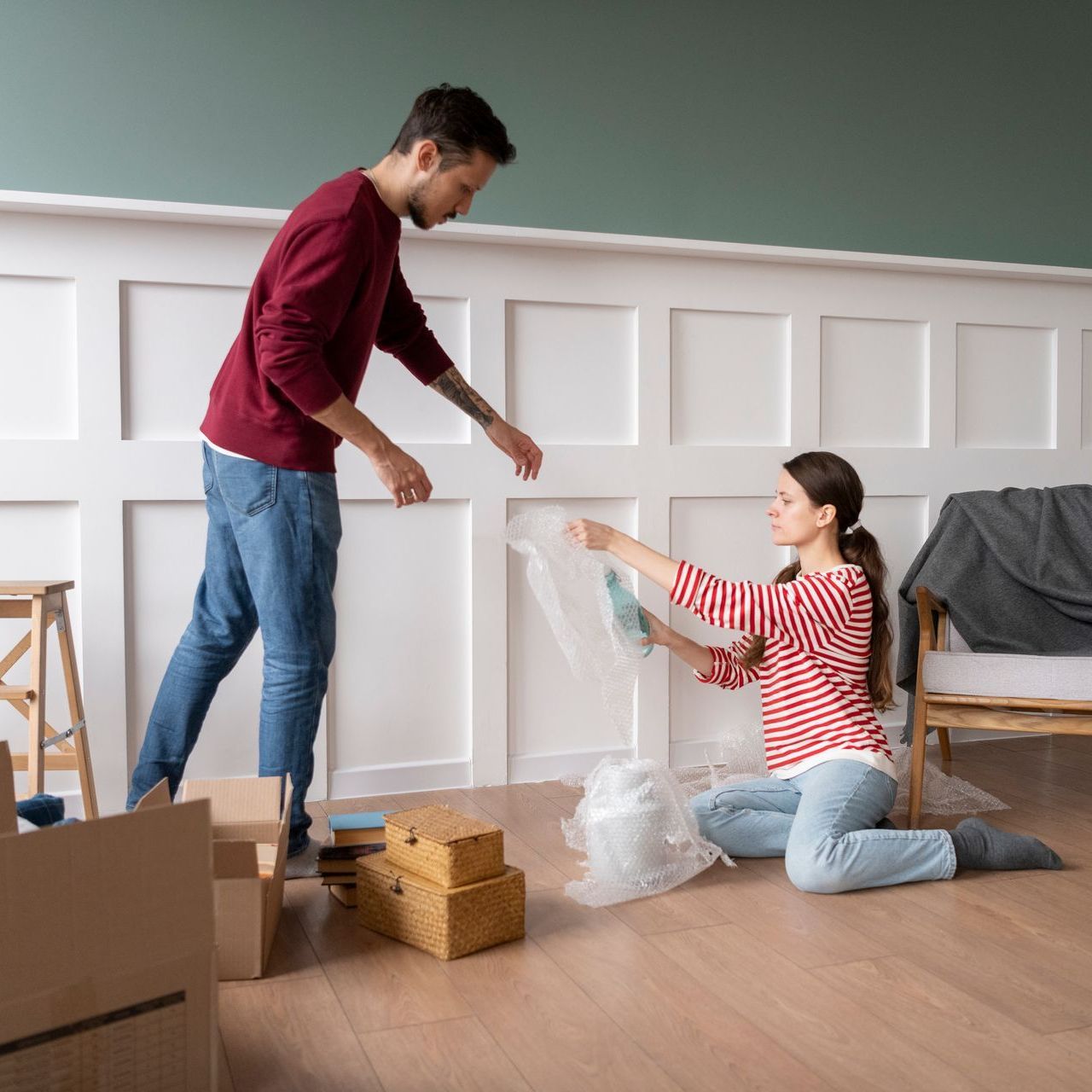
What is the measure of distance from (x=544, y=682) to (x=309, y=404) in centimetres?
117

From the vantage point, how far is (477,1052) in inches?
58.4

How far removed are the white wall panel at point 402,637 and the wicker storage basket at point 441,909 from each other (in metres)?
0.86

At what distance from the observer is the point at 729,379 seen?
3057 millimetres

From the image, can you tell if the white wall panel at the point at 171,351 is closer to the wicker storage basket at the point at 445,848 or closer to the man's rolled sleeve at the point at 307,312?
the man's rolled sleeve at the point at 307,312

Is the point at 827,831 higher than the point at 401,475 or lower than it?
lower

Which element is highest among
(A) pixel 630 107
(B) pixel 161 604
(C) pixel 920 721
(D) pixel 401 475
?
(A) pixel 630 107

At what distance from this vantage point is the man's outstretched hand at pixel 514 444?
258 cm

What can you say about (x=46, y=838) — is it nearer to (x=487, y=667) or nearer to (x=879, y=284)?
(x=487, y=667)

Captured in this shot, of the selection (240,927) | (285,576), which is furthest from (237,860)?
(285,576)

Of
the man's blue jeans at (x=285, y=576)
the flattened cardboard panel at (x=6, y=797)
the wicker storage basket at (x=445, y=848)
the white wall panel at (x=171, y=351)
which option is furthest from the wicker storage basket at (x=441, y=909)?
the white wall panel at (x=171, y=351)

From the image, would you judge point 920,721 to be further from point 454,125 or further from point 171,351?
point 171,351

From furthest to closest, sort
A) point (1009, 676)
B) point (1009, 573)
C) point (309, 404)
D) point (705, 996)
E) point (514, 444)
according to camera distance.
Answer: point (1009, 573), point (514, 444), point (1009, 676), point (309, 404), point (705, 996)

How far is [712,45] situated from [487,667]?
1.71 m

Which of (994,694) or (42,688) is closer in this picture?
(42,688)
